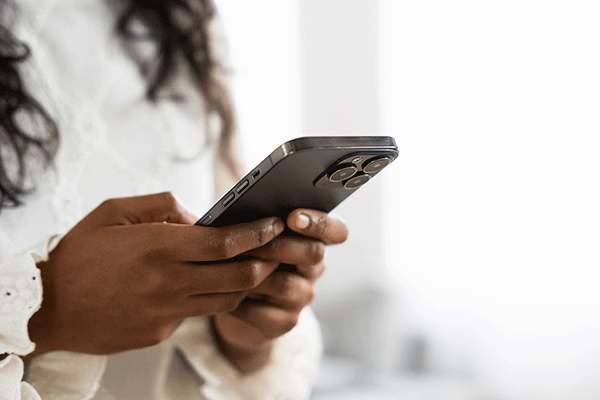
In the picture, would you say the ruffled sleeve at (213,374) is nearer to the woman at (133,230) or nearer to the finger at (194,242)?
the woman at (133,230)

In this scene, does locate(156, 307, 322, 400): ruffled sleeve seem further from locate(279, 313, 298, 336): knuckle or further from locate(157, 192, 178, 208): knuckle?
locate(157, 192, 178, 208): knuckle

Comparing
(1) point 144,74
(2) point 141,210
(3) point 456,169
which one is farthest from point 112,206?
(3) point 456,169

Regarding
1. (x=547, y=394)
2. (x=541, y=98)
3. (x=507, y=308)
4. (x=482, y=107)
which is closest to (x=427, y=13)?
(x=482, y=107)

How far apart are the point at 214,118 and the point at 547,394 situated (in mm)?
1168

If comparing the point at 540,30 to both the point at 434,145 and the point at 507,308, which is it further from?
the point at 507,308

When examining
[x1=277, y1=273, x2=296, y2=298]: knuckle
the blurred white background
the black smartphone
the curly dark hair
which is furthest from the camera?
the blurred white background

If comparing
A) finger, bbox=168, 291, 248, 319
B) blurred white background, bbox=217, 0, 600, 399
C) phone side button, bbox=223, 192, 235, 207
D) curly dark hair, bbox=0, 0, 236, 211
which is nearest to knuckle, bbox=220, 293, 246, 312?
finger, bbox=168, 291, 248, 319

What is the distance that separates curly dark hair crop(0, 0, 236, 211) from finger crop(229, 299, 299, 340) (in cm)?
36

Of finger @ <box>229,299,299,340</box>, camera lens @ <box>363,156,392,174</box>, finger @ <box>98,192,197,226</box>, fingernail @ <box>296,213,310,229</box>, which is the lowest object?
finger @ <box>229,299,299,340</box>

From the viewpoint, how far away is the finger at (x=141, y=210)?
39cm

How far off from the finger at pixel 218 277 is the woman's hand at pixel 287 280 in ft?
0.10

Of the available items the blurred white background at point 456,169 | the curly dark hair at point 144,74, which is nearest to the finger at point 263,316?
the curly dark hair at point 144,74

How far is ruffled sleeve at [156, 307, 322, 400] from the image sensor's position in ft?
1.97

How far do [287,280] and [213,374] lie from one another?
23cm
